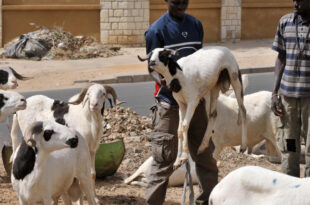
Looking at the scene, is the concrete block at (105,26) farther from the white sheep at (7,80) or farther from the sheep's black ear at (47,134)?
the sheep's black ear at (47,134)

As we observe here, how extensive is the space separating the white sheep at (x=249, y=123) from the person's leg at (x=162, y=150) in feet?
8.11

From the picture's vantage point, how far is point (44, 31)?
2369 cm

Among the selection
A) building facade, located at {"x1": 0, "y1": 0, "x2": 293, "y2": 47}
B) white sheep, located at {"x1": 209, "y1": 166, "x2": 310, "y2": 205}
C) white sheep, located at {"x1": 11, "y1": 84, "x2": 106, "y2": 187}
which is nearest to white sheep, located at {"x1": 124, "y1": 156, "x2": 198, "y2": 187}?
white sheep, located at {"x1": 11, "y1": 84, "x2": 106, "y2": 187}

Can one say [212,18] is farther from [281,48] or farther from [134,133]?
[281,48]

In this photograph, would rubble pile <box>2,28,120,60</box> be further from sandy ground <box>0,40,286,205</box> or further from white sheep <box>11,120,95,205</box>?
white sheep <box>11,120,95,205</box>

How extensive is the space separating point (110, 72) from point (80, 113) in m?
11.8

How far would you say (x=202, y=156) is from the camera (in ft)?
21.2

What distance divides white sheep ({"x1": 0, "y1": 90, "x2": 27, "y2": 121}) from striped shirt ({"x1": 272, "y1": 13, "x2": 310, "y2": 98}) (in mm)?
2753

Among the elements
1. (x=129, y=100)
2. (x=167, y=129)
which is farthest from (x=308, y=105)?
(x=129, y=100)

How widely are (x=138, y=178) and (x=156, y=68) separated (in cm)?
316

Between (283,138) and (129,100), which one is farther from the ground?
(283,138)

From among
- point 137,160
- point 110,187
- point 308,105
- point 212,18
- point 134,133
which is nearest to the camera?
point 308,105

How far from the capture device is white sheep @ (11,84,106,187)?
793 cm

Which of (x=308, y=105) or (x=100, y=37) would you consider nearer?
(x=308, y=105)
